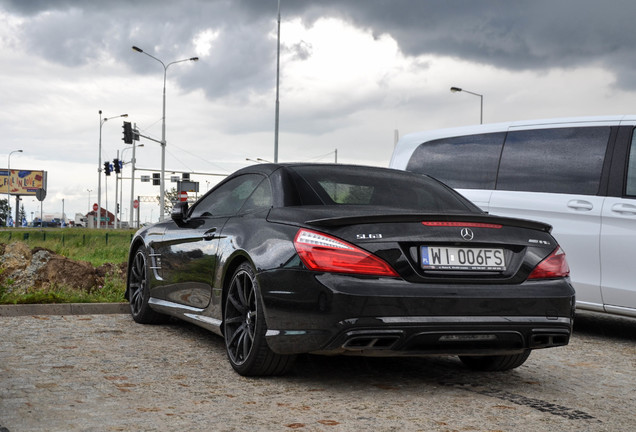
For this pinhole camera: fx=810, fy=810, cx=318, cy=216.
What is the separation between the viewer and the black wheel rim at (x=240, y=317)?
198 inches

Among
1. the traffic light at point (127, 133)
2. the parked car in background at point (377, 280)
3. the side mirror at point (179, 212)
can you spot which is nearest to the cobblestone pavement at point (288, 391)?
the parked car in background at point (377, 280)

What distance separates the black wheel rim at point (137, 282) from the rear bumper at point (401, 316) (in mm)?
3133

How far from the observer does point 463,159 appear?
338 inches

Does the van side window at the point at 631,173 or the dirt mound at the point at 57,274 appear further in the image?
the dirt mound at the point at 57,274

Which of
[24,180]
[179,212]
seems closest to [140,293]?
[179,212]

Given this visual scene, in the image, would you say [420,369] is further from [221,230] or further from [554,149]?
[554,149]

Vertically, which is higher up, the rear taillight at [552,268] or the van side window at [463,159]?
the van side window at [463,159]

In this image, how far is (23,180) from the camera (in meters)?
120

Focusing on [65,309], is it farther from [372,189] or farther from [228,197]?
[372,189]

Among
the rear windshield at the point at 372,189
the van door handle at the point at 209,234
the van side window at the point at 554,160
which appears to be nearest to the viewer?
the rear windshield at the point at 372,189

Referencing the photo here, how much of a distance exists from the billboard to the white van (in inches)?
4662

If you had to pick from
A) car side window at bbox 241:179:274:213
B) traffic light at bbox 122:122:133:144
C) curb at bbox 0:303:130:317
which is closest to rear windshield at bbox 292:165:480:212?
car side window at bbox 241:179:274:213

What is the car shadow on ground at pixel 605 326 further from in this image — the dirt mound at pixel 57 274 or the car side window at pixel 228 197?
the dirt mound at pixel 57 274

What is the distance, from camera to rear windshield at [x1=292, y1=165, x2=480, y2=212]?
5293 millimetres
